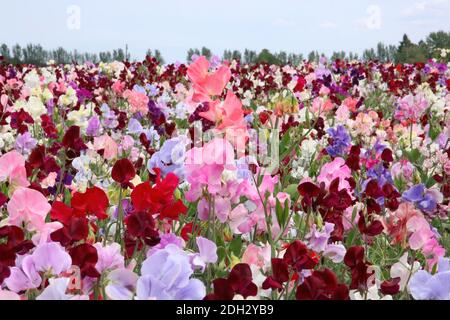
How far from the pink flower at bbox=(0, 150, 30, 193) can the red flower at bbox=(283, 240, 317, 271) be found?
741 mm

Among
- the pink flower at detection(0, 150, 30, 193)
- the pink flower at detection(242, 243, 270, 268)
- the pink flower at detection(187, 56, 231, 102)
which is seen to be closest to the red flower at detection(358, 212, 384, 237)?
the pink flower at detection(242, 243, 270, 268)

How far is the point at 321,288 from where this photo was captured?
41.5 inches

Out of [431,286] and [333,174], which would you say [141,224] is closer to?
[431,286]

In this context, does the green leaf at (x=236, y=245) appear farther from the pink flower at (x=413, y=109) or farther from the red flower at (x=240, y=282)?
the pink flower at (x=413, y=109)

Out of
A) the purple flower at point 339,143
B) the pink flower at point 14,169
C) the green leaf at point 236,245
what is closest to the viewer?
the pink flower at point 14,169

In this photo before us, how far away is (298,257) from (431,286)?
0.24 metres

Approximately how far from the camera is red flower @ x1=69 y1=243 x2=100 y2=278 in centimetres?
114

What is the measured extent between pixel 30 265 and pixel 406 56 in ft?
59.4

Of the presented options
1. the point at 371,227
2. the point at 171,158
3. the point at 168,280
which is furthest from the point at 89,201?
the point at 371,227

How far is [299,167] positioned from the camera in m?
3.54

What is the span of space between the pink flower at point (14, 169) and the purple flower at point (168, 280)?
674 mm

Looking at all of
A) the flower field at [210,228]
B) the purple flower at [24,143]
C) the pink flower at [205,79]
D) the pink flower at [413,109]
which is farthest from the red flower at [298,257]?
the pink flower at [413,109]

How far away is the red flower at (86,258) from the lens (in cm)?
114

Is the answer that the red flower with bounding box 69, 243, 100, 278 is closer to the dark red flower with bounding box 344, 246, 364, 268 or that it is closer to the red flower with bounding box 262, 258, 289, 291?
the red flower with bounding box 262, 258, 289, 291
